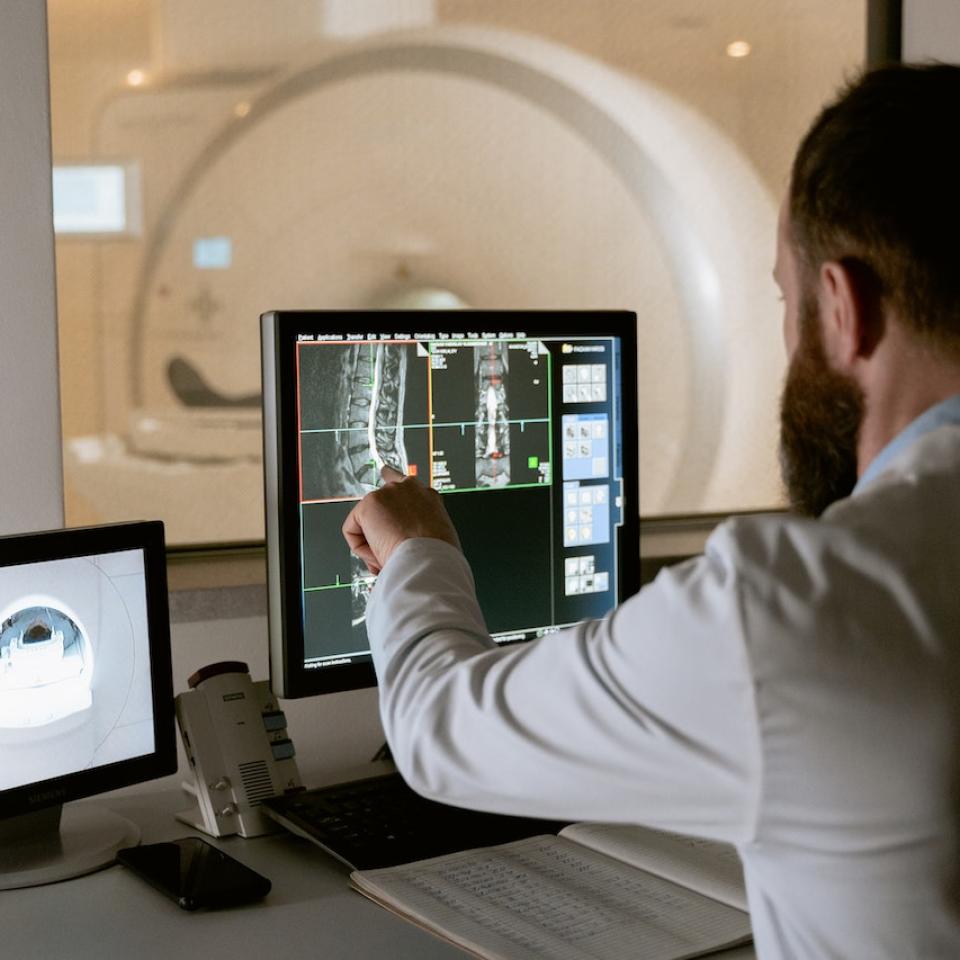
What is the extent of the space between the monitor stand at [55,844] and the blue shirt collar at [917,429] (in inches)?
31.6

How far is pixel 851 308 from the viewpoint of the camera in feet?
2.83

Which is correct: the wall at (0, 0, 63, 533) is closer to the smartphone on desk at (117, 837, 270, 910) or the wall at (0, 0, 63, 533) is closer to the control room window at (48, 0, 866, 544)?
the control room window at (48, 0, 866, 544)

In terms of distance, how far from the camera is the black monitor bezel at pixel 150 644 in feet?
3.86

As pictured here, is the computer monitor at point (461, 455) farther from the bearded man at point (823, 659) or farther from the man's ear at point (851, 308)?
the man's ear at point (851, 308)

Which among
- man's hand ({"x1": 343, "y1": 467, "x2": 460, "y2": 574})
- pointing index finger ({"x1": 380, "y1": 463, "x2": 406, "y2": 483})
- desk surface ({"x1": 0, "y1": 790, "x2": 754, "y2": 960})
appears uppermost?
pointing index finger ({"x1": 380, "y1": 463, "x2": 406, "y2": 483})

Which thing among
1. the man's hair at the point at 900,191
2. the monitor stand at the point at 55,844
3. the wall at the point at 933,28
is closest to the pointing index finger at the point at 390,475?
the monitor stand at the point at 55,844

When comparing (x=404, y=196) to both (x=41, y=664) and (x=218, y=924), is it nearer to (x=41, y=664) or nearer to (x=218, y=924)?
(x=41, y=664)

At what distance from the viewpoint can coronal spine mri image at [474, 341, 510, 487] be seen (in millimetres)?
1387

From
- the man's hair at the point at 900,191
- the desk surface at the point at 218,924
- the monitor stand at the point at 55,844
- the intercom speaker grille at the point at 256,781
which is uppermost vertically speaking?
the man's hair at the point at 900,191

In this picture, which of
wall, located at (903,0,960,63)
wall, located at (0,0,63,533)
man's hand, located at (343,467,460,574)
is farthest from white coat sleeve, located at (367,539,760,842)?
wall, located at (903,0,960,63)

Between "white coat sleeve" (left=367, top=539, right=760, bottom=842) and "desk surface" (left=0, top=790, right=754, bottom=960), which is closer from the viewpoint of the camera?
"white coat sleeve" (left=367, top=539, right=760, bottom=842)

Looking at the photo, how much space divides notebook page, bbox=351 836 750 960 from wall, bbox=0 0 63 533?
0.67 meters

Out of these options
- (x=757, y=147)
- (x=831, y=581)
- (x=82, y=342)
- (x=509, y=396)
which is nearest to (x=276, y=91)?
(x=82, y=342)

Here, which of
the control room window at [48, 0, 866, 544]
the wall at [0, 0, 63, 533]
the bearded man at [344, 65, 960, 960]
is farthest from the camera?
the control room window at [48, 0, 866, 544]
